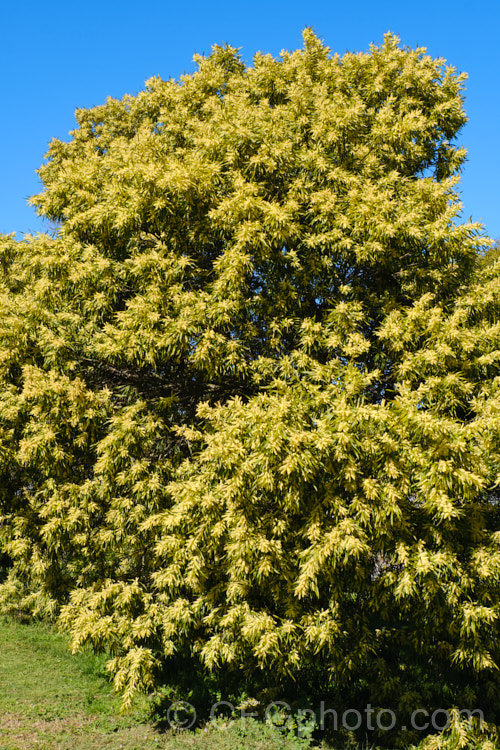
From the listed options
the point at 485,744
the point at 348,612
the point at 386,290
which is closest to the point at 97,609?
the point at 348,612

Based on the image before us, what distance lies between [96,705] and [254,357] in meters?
7.04

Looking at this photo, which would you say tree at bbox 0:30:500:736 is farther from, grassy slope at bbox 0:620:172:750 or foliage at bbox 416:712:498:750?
grassy slope at bbox 0:620:172:750

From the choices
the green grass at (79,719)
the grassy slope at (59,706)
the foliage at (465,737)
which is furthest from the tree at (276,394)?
the grassy slope at (59,706)

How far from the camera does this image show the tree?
6.39 metres

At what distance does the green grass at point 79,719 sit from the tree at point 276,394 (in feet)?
3.85

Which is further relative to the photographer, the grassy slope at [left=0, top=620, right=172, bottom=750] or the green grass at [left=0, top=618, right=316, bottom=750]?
the grassy slope at [left=0, top=620, right=172, bottom=750]

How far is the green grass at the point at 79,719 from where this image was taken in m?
8.18

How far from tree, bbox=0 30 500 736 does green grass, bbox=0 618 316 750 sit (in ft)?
3.85

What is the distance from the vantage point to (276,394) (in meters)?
7.07

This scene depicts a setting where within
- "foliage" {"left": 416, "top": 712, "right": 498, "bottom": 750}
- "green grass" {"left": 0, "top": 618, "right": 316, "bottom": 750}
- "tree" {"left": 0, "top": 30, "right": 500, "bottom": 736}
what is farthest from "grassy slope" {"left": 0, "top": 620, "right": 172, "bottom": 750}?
"foliage" {"left": 416, "top": 712, "right": 498, "bottom": 750}

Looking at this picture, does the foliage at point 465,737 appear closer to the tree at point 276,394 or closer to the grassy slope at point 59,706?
the tree at point 276,394

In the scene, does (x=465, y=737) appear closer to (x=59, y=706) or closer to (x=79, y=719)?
(x=79, y=719)

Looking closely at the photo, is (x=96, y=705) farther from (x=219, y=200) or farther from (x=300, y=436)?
(x=219, y=200)

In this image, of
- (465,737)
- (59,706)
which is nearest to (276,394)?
(465,737)
